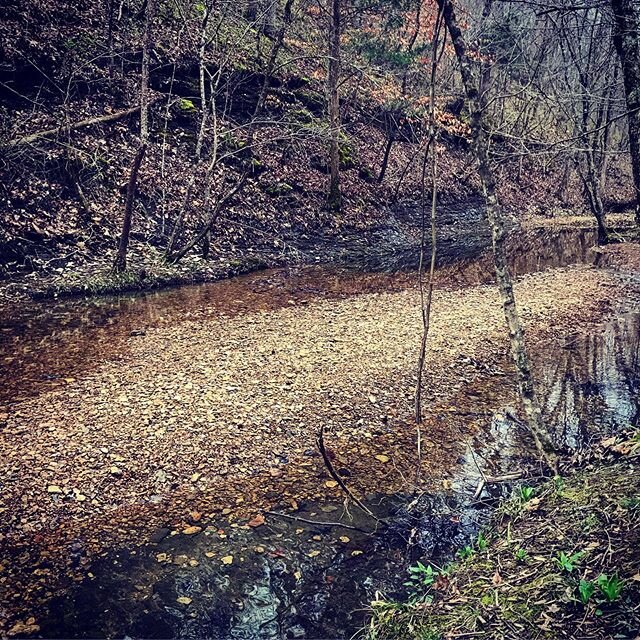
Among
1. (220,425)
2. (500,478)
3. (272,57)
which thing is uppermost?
(272,57)

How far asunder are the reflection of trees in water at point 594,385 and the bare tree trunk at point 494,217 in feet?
5.16

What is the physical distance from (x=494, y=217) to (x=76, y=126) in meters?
15.6

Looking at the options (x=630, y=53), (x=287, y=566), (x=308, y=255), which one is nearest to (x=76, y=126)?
(x=308, y=255)

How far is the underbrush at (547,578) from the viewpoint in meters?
3.52

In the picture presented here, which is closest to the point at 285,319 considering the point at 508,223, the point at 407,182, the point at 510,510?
the point at 510,510

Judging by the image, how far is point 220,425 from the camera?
814 cm

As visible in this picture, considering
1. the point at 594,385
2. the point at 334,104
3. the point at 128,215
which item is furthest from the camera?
the point at 334,104

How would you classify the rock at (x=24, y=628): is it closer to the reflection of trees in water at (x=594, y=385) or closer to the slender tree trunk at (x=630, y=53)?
the reflection of trees in water at (x=594, y=385)

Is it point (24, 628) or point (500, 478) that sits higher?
point (500, 478)

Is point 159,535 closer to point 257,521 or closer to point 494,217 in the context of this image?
point 257,521

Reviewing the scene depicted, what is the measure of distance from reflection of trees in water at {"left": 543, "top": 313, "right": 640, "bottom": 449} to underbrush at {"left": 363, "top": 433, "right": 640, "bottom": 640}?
3.02 m

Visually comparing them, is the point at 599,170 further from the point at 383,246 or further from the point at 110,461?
the point at 110,461

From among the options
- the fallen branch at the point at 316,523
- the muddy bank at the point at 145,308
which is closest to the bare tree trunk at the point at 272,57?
the muddy bank at the point at 145,308

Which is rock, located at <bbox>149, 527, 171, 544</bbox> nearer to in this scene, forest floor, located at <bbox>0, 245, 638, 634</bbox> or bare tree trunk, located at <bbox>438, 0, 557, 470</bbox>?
forest floor, located at <bbox>0, 245, 638, 634</bbox>
